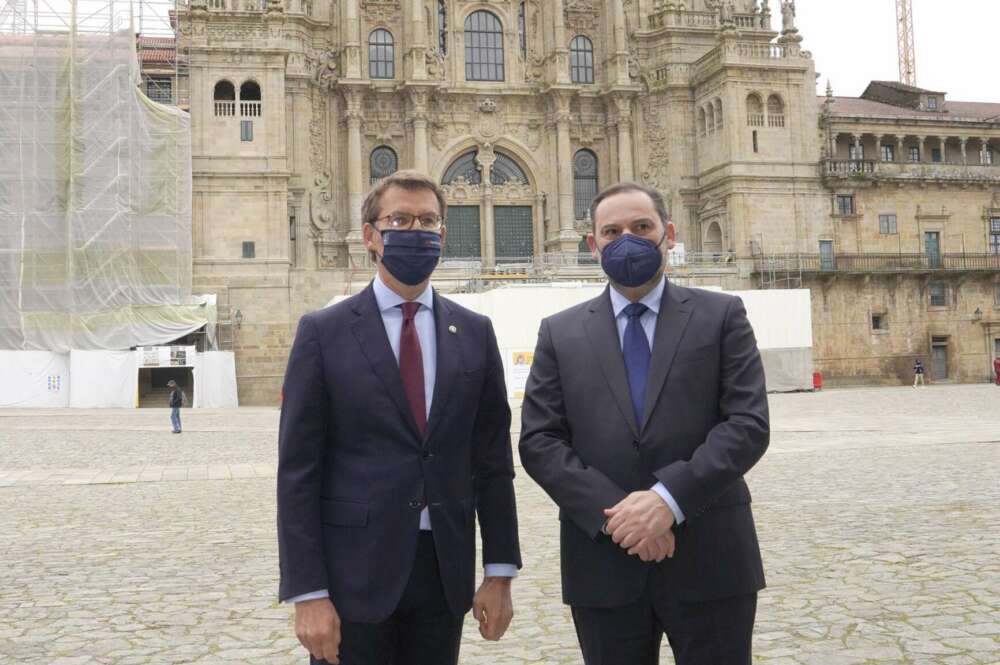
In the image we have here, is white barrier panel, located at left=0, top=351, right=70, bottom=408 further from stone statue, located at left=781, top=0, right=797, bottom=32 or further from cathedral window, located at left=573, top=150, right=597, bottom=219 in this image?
stone statue, located at left=781, top=0, right=797, bottom=32

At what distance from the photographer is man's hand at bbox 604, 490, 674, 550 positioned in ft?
13.6

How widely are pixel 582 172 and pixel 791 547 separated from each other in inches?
1861

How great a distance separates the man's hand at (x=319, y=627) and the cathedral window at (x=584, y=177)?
5198 centimetres

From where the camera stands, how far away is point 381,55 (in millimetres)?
53719

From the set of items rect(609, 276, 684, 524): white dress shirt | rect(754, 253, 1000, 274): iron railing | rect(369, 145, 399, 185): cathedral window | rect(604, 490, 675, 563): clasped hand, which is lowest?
rect(604, 490, 675, 563): clasped hand

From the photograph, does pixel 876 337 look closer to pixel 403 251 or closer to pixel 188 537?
pixel 188 537

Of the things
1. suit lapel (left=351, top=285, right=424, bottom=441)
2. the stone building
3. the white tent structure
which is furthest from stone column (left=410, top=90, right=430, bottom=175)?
suit lapel (left=351, top=285, right=424, bottom=441)

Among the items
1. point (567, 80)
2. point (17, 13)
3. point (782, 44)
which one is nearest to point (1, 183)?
point (17, 13)

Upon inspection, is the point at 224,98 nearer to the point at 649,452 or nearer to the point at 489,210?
the point at 489,210

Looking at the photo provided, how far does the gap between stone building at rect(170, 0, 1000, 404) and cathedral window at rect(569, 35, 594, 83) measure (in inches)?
4.5

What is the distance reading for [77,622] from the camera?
782 cm

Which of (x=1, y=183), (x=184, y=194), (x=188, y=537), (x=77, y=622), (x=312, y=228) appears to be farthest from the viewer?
(x=312, y=228)

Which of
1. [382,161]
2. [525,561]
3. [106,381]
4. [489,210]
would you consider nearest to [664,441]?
[525,561]

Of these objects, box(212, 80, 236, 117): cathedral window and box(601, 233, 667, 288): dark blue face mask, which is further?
box(212, 80, 236, 117): cathedral window
